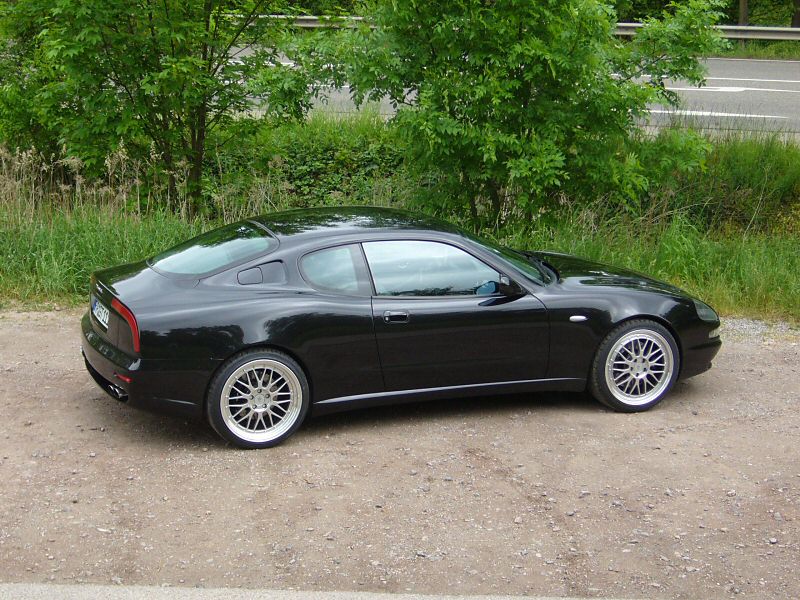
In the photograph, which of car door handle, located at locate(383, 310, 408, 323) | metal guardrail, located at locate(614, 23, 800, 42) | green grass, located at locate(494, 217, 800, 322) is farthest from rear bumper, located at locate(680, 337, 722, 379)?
metal guardrail, located at locate(614, 23, 800, 42)

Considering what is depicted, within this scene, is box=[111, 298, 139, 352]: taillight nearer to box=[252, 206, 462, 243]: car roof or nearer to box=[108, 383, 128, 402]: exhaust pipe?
box=[108, 383, 128, 402]: exhaust pipe

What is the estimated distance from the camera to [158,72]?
10688 millimetres

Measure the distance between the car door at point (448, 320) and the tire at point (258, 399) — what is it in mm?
603

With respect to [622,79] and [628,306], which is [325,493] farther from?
[622,79]

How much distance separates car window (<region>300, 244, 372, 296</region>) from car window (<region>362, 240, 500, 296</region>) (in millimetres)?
79

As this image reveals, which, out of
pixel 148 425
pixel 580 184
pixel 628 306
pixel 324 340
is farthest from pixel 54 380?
pixel 580 184

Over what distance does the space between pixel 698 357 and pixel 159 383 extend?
3.66 meters

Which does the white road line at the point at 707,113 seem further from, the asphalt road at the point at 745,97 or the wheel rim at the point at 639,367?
the wheel rim at the point at 639,367

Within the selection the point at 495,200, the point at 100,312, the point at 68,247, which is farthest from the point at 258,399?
the point at 495,200

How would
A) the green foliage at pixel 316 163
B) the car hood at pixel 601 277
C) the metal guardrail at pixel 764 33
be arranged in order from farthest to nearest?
1. the metal guardrail at pixel 764 33
2. the green foliage at pixel 316 163
3. the car hood at pixel 601 277

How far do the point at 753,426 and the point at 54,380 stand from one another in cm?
492

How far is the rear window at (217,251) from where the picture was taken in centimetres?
→ 615

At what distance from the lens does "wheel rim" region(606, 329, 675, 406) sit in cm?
659

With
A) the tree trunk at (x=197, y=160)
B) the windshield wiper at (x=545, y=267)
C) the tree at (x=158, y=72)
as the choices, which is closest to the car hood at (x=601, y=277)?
the windshield wiper at (x=545, y=267)
